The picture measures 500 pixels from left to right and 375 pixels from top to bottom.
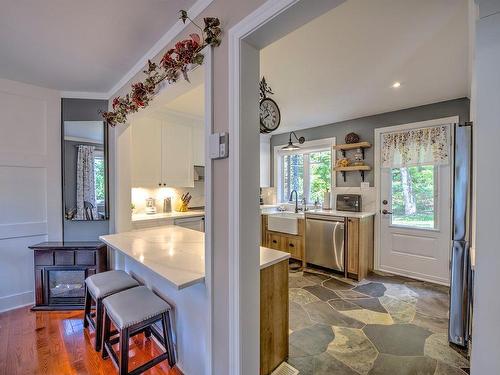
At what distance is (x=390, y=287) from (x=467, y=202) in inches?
98.7

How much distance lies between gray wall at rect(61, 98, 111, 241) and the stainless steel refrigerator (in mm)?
3053

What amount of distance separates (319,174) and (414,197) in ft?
4.86

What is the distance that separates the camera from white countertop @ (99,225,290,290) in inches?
53.7

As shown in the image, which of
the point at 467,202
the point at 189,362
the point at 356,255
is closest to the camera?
the point at 467,202

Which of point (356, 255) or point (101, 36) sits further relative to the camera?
point (356, 255)

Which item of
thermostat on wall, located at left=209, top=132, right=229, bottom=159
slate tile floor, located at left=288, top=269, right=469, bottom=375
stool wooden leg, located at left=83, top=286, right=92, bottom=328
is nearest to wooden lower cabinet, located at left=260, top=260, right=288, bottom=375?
slate tile floor, located at left=288, top=269, right=469, bottom=375

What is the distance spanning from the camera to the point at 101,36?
66.1 inches

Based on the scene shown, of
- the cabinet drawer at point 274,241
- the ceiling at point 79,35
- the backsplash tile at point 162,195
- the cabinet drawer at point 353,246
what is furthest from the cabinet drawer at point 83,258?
the cabinet drawer at point 353,246

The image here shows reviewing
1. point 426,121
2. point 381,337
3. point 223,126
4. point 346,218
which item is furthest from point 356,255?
point 223,126

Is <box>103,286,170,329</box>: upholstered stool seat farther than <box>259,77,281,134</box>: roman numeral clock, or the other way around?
<box>259,77,281,134</box>: roman numeral clock

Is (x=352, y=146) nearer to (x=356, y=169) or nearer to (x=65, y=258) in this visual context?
(x=356, y=169)

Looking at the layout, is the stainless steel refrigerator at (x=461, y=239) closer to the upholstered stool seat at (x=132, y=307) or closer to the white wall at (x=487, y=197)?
the white wall at (x=487, y=197)

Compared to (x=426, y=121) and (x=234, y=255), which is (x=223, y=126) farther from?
(x=426, y=121)

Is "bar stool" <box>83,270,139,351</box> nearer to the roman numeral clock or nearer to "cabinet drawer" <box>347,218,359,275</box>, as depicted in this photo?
the roman numeral clock
